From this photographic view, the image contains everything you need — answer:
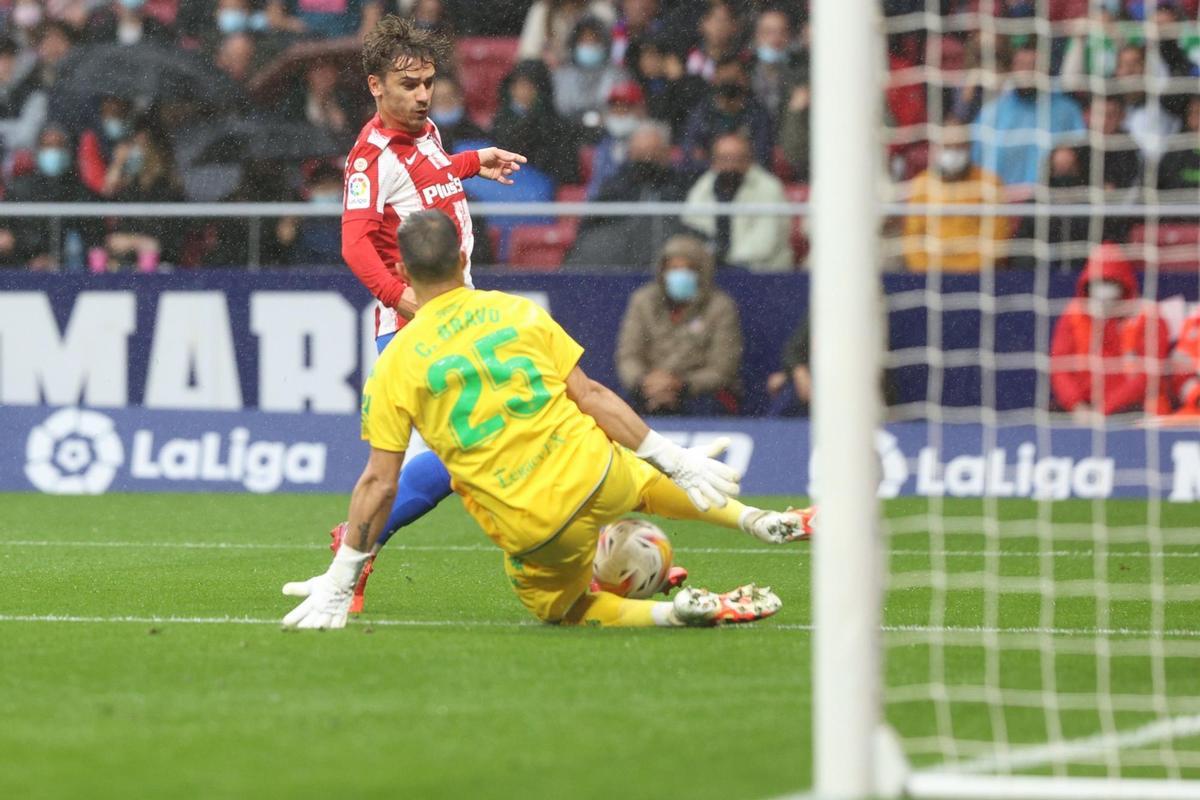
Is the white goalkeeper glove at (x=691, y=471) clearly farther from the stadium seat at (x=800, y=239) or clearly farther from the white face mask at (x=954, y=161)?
the stadium seat at (x=800, y=239)

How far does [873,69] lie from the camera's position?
4.14 meters

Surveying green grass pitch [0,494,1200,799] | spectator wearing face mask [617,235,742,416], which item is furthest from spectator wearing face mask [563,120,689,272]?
green grass pitch [0,494,1200,799]

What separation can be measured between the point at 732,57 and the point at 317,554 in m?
7.04

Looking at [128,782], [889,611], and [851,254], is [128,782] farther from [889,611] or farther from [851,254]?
[889,611]

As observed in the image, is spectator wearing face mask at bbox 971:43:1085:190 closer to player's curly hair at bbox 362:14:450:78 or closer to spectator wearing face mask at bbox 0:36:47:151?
player's curly hair at bbox 362:14:450:78

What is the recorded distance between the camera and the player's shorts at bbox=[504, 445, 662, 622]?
20.9ft

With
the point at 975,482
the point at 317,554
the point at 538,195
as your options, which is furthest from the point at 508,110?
the point at 317,554

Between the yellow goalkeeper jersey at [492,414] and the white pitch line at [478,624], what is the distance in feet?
2.38

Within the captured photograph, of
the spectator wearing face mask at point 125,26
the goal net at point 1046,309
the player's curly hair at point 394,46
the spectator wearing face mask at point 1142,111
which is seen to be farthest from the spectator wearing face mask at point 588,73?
the player's curly hair at point 394,46

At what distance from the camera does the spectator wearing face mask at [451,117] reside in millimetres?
14992

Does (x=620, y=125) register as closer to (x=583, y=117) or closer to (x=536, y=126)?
(x=583, y=117)

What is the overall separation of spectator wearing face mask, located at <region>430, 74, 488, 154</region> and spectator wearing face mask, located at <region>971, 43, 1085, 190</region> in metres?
3.90

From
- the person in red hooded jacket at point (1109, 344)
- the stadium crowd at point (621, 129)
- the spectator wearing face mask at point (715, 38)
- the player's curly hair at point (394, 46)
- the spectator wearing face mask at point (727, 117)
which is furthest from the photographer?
the spectator wearing face mask at point (715, 38)

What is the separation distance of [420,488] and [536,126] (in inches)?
319
